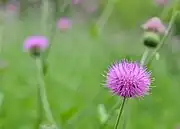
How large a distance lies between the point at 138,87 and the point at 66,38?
4815mm

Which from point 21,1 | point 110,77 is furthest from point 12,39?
point 110,77

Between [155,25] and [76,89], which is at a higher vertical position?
[76,89]

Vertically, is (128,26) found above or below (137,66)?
above

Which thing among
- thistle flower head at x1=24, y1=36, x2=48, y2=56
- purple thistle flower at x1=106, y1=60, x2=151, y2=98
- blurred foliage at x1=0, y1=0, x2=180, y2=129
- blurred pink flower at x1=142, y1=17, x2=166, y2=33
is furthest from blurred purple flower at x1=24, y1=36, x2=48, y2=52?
purple thistle flower at x1=106, y1=60, x2=151, y2=98

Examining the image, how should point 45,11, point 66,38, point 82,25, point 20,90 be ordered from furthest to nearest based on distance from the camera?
point 82,25
point 66,38
point 20,90
point 45,11

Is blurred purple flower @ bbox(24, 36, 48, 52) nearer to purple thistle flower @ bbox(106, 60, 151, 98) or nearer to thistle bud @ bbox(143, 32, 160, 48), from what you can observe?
thistle bud @ bbox(143, 32, 160, 48)

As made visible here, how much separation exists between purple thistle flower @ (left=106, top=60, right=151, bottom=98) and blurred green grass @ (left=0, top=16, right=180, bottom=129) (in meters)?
0.44

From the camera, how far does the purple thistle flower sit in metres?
1.03

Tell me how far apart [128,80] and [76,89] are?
2006mm

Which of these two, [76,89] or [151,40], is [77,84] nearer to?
[76,89]

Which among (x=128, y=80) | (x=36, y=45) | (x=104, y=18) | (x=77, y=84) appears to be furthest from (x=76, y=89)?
(x=128, y=80)

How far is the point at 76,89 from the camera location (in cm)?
306

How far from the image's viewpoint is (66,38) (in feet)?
19.1

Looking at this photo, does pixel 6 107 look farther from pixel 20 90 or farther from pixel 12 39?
pixel 12 39
